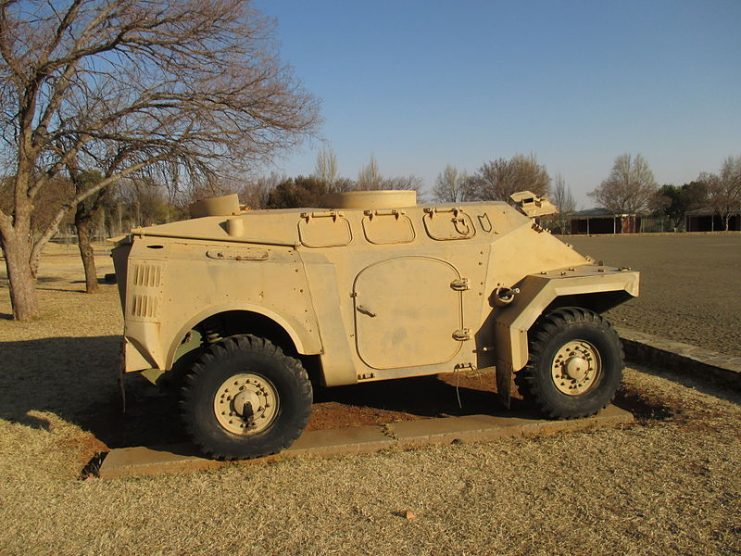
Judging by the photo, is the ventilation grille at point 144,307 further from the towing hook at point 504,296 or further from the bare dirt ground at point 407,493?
the towing hook at point 504,296

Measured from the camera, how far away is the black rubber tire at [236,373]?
4.43 m

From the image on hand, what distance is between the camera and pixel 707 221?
68.9 metres

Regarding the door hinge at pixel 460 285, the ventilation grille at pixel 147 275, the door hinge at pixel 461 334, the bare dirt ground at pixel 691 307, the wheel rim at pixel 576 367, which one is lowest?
the bare dirt ground at pixel 691 307

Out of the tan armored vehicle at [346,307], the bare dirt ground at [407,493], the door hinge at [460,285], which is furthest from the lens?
the door hinge at [460,285]

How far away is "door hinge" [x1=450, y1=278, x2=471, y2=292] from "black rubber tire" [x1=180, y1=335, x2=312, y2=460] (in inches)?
54.1

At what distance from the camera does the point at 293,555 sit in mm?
3193

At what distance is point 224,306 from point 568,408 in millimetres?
2876

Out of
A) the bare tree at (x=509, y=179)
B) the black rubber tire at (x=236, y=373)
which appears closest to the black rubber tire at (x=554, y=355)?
the black rubber tire at (x=236, y=373)

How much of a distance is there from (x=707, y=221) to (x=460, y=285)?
73795 mm

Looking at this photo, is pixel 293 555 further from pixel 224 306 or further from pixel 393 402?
pixel 393 402

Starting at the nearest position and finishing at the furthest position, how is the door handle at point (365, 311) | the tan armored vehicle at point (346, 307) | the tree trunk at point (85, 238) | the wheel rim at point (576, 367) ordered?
the tan armored vehicle at point (346, 307)
the door handle at point (365, 311)
the wheel rim at point (576, 367)
the tree trunk at point (85, 238)

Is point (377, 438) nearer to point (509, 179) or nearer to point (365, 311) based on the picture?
point (365, 311)

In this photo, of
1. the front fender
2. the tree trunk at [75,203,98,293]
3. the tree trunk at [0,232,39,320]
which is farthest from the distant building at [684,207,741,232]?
the front fender

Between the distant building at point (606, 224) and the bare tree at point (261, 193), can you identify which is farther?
the distant building at point (606, 224)
